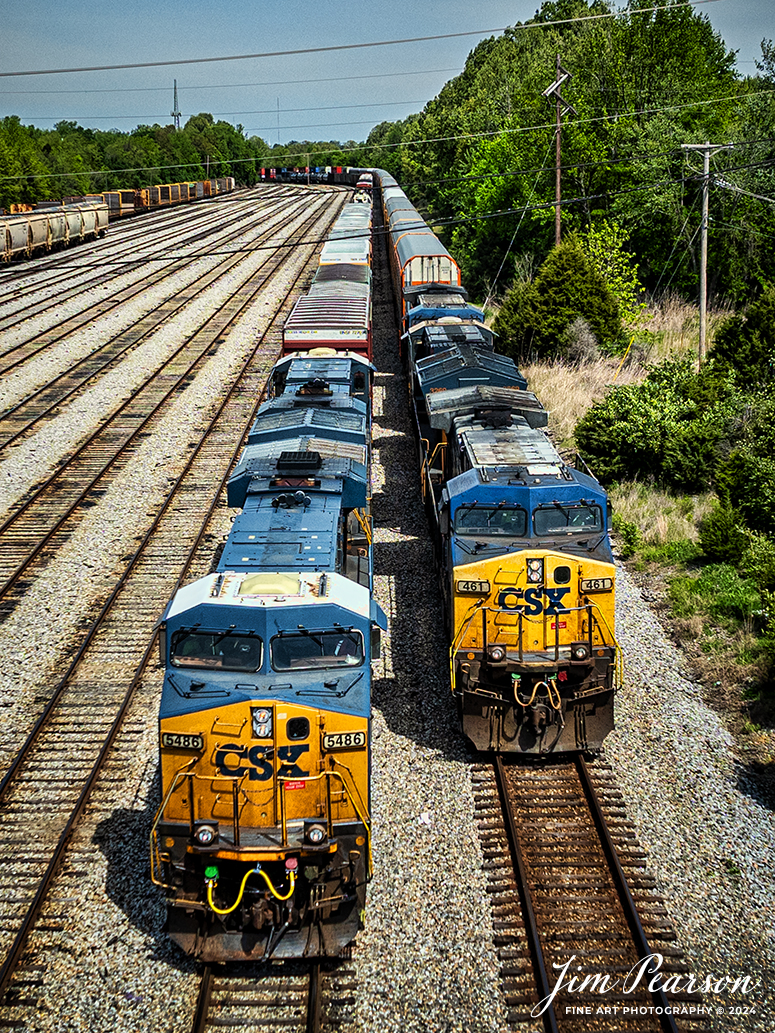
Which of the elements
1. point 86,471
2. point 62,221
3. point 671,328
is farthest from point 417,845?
point 62,221

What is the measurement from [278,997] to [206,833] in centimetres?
172

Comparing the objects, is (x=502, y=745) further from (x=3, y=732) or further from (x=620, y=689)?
(x=3, y=732)

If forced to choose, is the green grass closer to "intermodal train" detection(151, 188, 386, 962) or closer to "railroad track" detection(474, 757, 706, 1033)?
"railroad track" detection(474, 757, 706, 1033)

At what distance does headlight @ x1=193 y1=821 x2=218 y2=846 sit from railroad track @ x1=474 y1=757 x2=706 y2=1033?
311 centimetres

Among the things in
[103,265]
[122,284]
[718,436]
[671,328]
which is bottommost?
[718,436]

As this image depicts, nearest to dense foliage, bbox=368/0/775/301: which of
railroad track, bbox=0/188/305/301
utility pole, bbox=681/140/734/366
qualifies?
utility pole, bbox=681/140/734/366

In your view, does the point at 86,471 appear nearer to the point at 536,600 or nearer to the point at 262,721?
the point at 536,600

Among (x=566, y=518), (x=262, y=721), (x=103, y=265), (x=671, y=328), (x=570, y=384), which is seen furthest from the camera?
(x=103, y=265)

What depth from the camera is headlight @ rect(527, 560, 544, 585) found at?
11.8 m

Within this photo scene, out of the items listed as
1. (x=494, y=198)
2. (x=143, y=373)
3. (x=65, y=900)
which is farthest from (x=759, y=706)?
(x=494, y=198)

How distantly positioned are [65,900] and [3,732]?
3.51 m

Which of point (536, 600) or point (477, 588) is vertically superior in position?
point (477, 588)

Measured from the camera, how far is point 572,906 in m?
9.70

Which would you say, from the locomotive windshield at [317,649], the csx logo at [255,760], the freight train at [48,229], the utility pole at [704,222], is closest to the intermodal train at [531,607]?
the locomotive windshield at [317,649]
